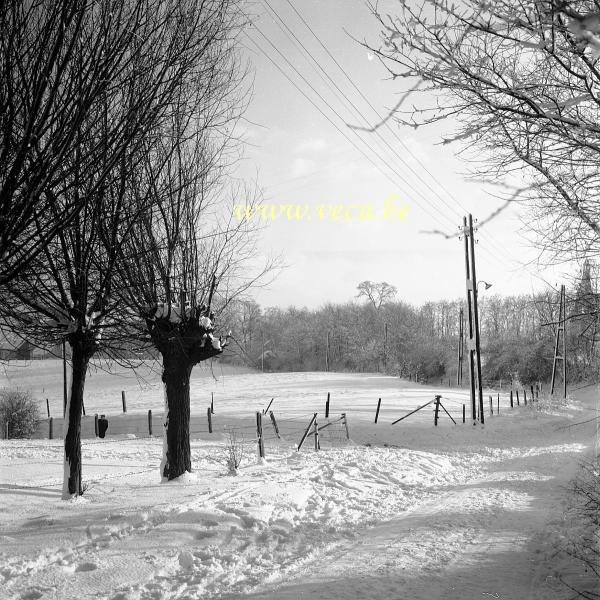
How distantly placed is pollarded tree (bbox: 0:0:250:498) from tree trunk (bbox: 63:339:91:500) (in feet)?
0.05

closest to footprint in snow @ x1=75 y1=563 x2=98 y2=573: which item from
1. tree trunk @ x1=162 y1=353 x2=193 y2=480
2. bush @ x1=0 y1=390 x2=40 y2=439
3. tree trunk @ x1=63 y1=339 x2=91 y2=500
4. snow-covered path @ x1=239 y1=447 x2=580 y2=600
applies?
snow-covered path @ x1=239 y1=447 x2=580 y2=600

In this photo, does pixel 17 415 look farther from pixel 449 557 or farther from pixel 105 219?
pixel 449 557

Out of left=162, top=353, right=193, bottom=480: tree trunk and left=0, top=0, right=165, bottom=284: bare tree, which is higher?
left=0, top=0, right=165, bottom=284: bare tree

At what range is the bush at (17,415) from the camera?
80.6 feet

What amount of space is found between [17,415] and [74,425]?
18.3m

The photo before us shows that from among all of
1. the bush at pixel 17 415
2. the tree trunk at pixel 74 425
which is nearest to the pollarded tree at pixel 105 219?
the tree trunk at pixel 74 425

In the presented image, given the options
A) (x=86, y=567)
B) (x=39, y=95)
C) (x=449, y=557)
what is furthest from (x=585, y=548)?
(x=39, y=95)

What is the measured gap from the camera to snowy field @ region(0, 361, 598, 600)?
5176mm

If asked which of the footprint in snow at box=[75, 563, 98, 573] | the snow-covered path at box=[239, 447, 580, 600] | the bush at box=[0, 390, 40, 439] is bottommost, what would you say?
the bush at box=[0, 390, 40, 439]

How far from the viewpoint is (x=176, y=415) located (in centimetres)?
1038

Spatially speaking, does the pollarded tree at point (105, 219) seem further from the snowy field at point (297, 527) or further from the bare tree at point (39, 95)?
the snowy field at point (297, 527)

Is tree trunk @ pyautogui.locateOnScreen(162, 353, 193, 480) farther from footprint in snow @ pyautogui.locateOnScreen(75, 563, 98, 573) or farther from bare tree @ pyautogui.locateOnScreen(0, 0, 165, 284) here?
bare tree @ pyautogui.locateOnScreen(0, 0, 165, 284)

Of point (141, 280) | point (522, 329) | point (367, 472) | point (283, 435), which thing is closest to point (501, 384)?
point (522, 329)

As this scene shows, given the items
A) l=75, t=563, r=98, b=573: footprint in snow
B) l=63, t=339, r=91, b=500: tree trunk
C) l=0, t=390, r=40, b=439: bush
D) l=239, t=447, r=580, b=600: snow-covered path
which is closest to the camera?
l=239, t=447, r=580, b=600: snow-covered path
